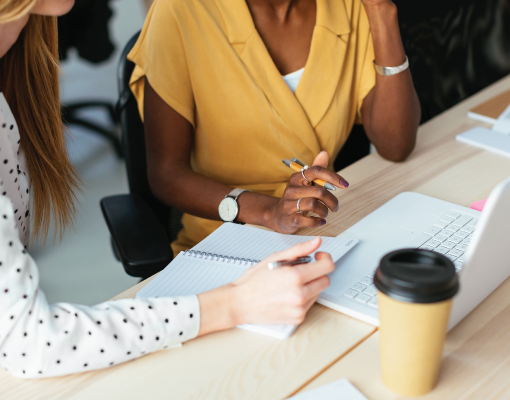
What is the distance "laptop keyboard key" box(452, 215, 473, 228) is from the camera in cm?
91

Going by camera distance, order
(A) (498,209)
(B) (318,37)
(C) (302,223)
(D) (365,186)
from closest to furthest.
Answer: (A) (498,209) → (C) (302,223) → (D) (365,186) → (B) (318,37)

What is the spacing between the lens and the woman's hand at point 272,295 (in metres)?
0.69

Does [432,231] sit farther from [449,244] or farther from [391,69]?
[391,69]

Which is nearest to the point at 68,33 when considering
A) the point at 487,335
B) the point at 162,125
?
the point at 162,125

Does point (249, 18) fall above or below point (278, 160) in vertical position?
above

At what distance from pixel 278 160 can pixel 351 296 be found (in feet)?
1.93

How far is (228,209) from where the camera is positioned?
3.60 feet

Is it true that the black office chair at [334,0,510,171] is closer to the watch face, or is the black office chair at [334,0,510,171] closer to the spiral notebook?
the watch face

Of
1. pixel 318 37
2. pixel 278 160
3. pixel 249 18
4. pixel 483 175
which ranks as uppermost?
pixel 249 18

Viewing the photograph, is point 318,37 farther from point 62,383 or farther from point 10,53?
point 62,383

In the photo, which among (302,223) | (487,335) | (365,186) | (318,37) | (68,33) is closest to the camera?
(487,335)

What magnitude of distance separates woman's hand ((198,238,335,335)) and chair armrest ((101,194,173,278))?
0.31m

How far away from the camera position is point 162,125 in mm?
1186

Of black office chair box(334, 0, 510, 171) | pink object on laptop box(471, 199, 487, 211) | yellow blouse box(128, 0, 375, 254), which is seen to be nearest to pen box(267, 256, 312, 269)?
pink object on laptop box(471, 199, 487, 211)
